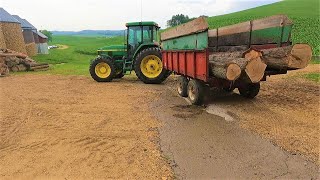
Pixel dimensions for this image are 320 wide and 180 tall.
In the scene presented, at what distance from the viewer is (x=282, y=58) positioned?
22.2 ft

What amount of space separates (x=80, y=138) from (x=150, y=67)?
715cm

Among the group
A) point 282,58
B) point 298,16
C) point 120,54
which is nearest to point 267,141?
point 282,58

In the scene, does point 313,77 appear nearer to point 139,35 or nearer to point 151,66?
point 151,66

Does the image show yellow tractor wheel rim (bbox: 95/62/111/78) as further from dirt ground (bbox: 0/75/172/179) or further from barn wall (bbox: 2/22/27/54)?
barn wall (bbox: 2/22/27/54)

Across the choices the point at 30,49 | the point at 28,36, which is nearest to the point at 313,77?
the point at 30,49

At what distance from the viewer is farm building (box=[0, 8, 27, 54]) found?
26.6 meters

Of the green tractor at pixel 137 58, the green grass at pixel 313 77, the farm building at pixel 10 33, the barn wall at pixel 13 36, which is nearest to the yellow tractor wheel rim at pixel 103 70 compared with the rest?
the green tractor at pixel 137 58

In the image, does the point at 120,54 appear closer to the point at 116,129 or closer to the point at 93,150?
the point at 116,129

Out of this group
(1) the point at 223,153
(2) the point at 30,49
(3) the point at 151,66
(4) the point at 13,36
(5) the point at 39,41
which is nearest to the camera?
(1) the point at 223,153

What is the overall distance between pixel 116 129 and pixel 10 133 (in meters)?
2.04

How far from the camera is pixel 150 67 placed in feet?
→ 40.8

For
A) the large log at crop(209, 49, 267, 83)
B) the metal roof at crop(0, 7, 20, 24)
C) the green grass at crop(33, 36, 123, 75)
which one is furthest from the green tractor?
the metal roof at crop(0, 7, 20, 24)

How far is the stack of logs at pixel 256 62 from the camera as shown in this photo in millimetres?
6344

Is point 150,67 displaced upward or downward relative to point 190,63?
downward
